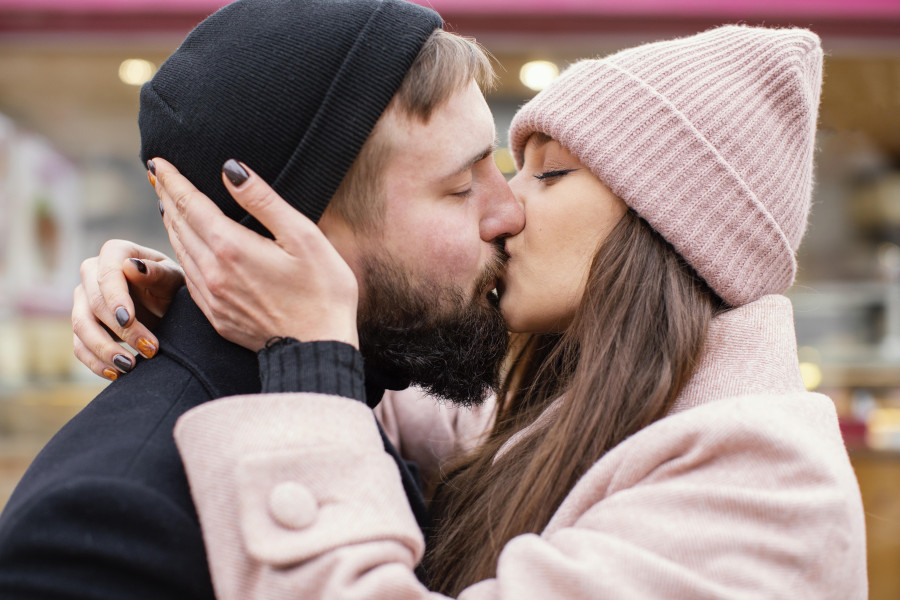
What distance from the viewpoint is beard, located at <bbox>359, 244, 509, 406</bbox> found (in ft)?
4.83

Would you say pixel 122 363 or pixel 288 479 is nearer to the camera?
pixel 288 479

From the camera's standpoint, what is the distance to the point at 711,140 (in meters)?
1.39

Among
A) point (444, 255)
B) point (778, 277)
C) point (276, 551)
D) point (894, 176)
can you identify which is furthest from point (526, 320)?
point (894, 176)

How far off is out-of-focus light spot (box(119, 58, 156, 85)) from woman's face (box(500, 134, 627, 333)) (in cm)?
303

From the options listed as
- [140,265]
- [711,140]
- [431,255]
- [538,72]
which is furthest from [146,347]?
[538,72]

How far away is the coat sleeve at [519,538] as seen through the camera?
99cm

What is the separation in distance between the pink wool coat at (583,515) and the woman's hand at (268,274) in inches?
6.6

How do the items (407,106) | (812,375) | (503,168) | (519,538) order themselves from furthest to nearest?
(503,168), (812,375), (407,106), (519,538)

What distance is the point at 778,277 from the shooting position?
1500mm

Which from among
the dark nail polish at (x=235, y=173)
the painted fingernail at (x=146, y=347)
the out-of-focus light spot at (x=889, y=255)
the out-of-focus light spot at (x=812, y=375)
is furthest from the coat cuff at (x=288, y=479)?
the out-of-focus light spot at (x=889, y=255)

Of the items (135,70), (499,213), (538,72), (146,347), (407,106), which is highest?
(407,106)

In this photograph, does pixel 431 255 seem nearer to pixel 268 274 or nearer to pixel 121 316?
pixel 268 274

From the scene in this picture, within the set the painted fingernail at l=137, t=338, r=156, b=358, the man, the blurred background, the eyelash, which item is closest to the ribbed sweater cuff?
the man

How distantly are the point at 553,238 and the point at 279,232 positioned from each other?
60cm
